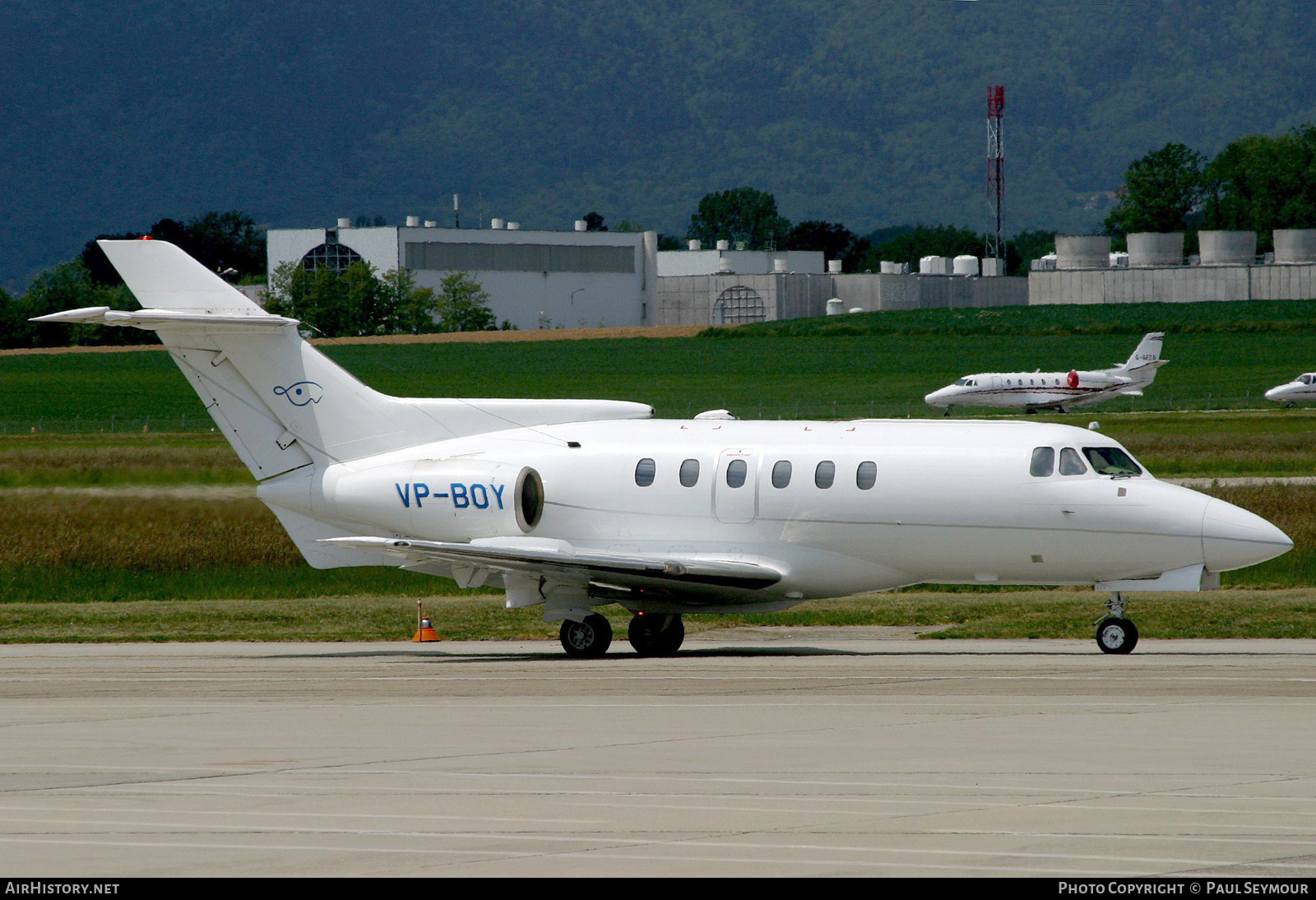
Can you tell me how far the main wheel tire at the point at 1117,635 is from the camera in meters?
22.3

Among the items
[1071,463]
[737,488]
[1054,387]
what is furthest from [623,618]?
[1054,387]

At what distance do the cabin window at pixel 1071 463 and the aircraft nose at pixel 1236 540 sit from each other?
1665 mm

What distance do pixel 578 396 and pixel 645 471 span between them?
221 ft

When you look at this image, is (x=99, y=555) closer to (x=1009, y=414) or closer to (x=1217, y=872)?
(x=1217, y=872)

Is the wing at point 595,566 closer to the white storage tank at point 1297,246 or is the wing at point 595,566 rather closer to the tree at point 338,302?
the tree at point 338,302

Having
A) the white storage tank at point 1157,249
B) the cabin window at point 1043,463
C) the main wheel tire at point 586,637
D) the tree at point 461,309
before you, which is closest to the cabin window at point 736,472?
the main wheel tire at point 586,637

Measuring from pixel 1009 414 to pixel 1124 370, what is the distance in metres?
6.36

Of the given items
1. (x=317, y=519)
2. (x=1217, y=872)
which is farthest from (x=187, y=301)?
(x=1217, y=872)

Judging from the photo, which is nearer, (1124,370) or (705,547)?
(705,547)

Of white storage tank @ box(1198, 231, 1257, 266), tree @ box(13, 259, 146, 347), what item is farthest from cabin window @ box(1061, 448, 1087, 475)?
white storage tank @ box(1198, 231, 1257, 266)

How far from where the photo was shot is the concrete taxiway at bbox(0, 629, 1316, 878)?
9852mm

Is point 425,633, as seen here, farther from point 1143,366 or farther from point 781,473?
point 1143,366

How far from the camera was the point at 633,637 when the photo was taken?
2511 centimetres

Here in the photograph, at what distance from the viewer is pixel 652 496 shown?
2461 centimetres
